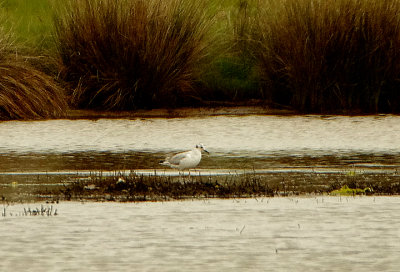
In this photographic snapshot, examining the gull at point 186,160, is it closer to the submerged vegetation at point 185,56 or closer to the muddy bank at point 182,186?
the muddy bank at point 182,186

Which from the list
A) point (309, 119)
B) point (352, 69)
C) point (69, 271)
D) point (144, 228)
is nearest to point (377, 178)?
point (144, 228)

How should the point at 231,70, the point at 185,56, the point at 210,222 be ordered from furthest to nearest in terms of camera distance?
the point at 231,70 → the point at 185,56 → the point at 210,222

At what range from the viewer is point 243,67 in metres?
19.7

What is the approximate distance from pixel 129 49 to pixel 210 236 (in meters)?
10.8

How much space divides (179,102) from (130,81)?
1.26 m

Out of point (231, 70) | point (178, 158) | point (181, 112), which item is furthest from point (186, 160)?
point (231, 70)

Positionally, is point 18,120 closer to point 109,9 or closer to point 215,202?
point 109,9

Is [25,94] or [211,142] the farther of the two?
[25,94]

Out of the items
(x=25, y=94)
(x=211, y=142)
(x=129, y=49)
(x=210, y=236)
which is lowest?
(x=210, y=236)

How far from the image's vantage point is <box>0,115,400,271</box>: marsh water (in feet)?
21.6

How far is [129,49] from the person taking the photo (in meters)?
17.8

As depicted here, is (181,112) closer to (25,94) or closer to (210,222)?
(25,94)

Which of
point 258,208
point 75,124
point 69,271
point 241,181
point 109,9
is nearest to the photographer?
point 69,271

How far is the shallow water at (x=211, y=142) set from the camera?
39.4 ft
